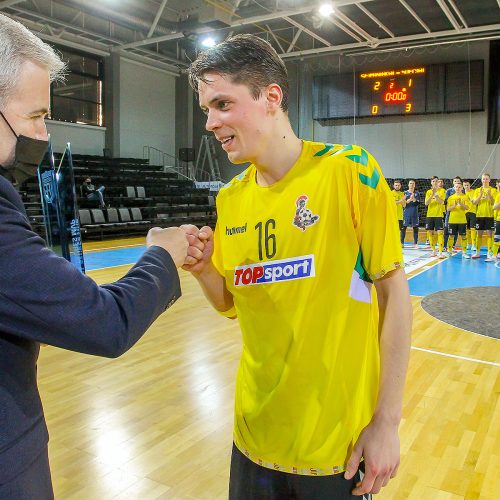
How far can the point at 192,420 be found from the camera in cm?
290

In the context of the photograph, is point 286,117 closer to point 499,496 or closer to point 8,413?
point 8,413

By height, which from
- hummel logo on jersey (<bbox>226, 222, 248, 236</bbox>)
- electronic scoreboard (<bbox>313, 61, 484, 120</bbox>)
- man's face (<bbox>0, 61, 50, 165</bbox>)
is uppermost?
electronic scoreboard (<bbox>313, 61, 484, 120</bbox>)

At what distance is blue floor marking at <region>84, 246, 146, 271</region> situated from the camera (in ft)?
27.2

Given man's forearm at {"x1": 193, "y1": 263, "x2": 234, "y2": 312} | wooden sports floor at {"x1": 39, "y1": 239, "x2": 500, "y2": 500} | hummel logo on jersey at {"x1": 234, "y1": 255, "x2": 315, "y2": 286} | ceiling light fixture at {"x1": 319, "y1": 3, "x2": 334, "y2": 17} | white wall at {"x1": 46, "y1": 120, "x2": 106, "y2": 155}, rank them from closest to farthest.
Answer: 1. hummel logo on jersey at {"x1": 234, "y1": 255, "x2": 315, "y2": 286}
2. man's forearm at {"x1": 193, "y1": 263, "x2": 234, "y2": 312}
3. wooden sports floor at {"x1": 39, "y1": 239, "x2": 500, "y2": 500}
4. ceiling light fixture at {"x1": 319, "y1": 3, "x2": 334, "y2": 17}
5. white wall at {"x1": 46, "y1": 120, "x2": 106, "y2": 155}

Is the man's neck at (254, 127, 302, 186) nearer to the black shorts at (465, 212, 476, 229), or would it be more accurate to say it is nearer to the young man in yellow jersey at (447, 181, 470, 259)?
the young man in yellow jersey at (447, 181, 470, 259)

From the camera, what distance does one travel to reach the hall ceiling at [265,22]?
37.8ft

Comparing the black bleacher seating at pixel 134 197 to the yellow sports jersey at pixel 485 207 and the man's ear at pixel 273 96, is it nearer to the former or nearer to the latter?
the yellow sports jersey at pixel 485 207

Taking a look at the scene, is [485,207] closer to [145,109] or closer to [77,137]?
[77,137]

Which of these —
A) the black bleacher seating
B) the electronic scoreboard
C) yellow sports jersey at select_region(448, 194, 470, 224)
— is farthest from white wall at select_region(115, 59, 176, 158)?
yellow sports jersey at select_region(448, 194, 470, 224)

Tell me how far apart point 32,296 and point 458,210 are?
1031cm

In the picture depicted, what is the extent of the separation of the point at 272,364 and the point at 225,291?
299 mm

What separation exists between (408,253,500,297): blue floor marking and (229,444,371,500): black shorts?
5659mm

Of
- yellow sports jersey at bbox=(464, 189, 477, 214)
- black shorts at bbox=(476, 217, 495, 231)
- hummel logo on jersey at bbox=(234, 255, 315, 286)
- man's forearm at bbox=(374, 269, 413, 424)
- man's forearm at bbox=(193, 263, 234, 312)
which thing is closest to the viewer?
man's forearm at bbox=(374, 269, 413, 424)

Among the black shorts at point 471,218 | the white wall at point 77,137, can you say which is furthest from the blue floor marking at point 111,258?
the black shorts at point 471,218
